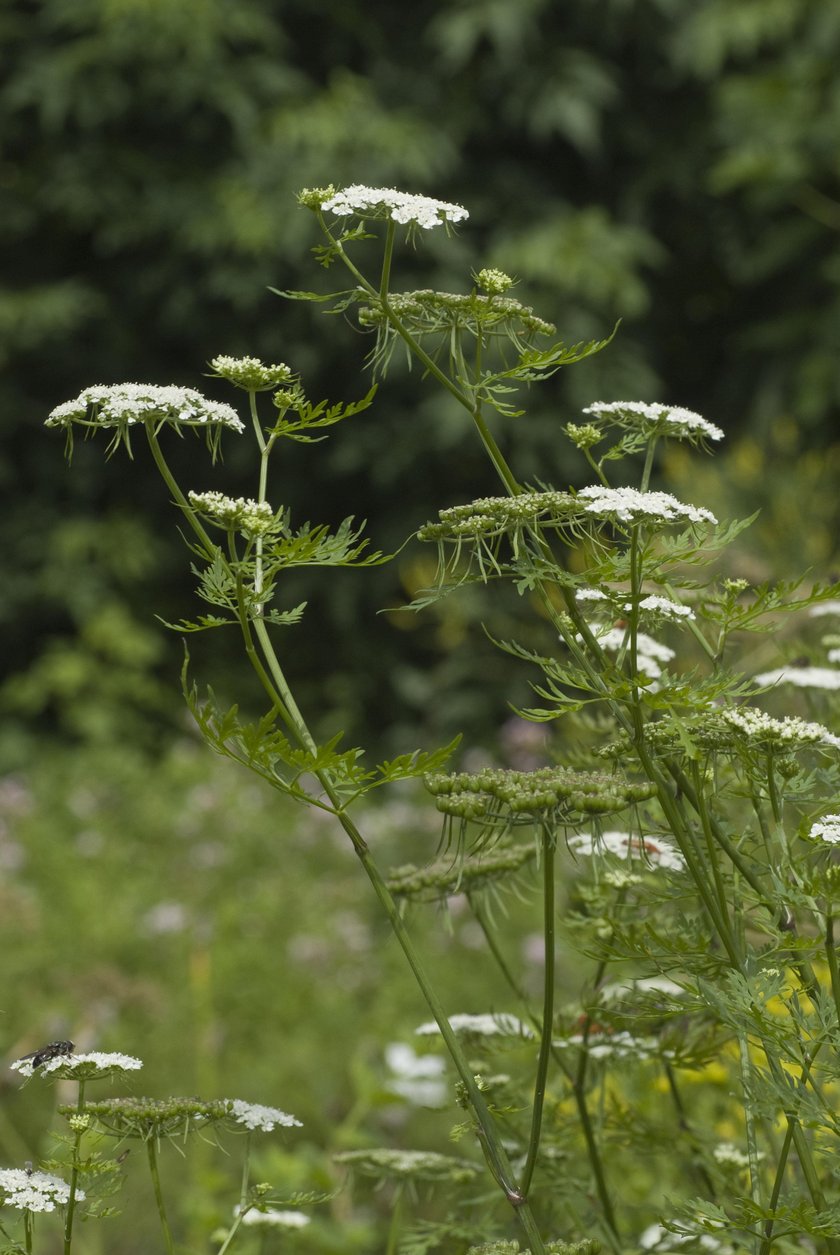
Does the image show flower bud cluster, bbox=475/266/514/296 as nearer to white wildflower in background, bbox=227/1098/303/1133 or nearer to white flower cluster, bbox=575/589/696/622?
white flower cluster, bbox=575/589/696/622

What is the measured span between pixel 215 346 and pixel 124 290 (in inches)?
23.0

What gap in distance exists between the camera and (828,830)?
3.43ft

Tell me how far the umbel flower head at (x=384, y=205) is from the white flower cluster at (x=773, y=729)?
0.44m

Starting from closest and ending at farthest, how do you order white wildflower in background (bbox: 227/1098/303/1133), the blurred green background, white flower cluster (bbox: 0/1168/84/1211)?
white flower cluster (bbox: 0/1168/84/1211) → white wildflower in background (bbox: 227/1098/303/1133) → the blurred green background

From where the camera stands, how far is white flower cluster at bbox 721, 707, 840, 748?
109 cm

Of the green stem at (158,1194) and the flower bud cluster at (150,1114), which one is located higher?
the flower bud cluster at (150,1114)

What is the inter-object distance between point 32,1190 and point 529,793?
459mm

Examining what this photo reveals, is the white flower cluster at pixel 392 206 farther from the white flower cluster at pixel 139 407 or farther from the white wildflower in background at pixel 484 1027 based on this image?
the white wildflower in background at pixel 484 1027

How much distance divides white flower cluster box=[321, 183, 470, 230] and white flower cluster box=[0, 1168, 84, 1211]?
76 cm

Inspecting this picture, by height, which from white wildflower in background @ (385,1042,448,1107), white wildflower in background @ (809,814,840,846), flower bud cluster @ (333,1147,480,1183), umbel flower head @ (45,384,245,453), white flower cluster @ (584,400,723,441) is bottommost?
flower bud cluster @ (333,1147,480,1183)

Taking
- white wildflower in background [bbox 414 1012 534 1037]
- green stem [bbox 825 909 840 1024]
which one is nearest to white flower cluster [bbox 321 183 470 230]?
green stem [bbox 825 909 840 1024]

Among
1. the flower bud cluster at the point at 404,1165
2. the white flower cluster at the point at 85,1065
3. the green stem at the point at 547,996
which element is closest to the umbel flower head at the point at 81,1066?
the white flower cluster at the point at 85,1065

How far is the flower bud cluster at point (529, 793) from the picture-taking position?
1.06m

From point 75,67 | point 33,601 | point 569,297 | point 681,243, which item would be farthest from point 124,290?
point 681,243
